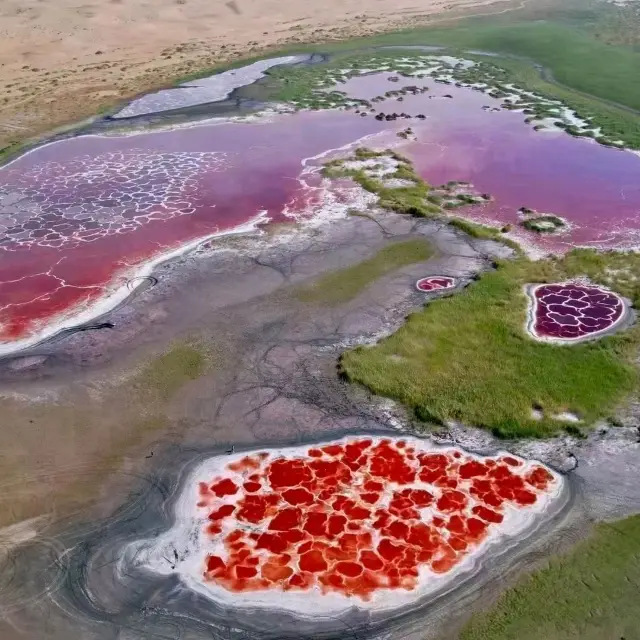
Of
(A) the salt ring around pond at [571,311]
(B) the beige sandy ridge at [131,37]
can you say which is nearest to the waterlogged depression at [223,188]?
(A) the salt ring around pond at [571,311]

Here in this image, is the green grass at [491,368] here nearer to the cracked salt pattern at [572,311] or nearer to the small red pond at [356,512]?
the cracked salt pattern at [572,311]

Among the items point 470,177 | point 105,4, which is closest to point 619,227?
point 470,177

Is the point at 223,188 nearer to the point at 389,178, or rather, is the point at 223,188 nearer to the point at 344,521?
the point at 389,178

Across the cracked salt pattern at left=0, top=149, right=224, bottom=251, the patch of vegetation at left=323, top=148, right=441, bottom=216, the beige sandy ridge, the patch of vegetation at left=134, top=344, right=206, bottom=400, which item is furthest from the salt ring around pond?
the beige sandy ridge

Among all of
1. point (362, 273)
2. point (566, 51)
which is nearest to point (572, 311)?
point (362, 273)

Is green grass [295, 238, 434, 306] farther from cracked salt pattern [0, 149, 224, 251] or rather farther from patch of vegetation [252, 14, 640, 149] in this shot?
patch of vegetation [252, 14, 640, 149]

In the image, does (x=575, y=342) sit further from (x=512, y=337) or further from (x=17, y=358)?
(x=17, y=358)
